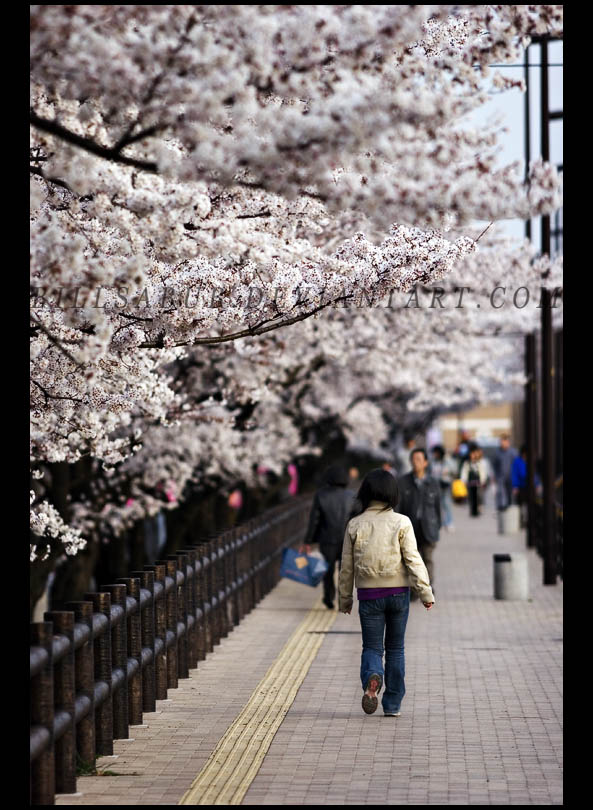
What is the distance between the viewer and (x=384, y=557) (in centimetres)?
959

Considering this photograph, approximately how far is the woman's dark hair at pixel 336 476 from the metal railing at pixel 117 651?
1.74 m

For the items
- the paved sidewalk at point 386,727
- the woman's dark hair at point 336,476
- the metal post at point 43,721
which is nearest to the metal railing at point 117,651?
the metal post at point 43,721

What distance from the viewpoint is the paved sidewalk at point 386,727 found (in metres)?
7.55

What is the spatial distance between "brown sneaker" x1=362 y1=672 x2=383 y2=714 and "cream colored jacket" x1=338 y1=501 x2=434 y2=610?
0.50 meters

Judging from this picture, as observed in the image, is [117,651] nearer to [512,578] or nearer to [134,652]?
[134,652]

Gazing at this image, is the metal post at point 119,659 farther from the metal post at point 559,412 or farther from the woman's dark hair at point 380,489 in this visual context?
the metal post at point 559,412

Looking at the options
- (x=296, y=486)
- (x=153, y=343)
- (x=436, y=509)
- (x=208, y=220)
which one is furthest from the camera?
(x=296, y=486)

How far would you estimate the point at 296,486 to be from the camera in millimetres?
39156

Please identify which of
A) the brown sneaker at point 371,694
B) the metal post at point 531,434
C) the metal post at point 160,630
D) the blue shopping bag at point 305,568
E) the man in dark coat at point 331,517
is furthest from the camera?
the metal post at point 531,434

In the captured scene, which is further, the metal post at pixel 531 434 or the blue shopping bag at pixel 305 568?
the metal post at pixel 531 434

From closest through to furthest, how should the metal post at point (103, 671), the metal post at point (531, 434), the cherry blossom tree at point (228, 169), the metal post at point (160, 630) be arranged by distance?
the cherry blossom tree at point (228, 169)
the metal post at point (103, 671)
the metal post at point (160, 630)
the metal post at point (531, 434)
